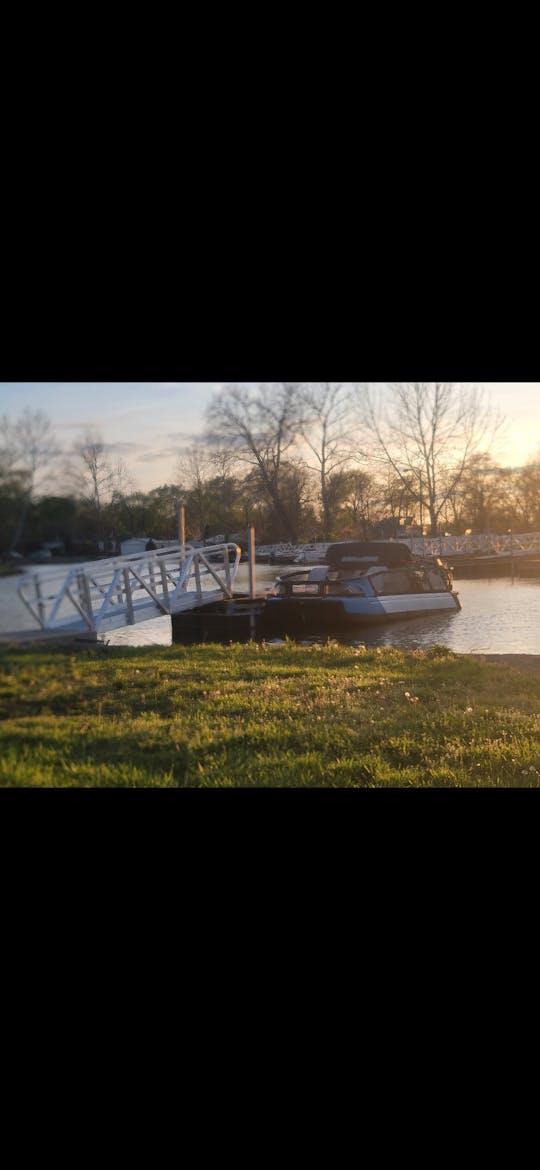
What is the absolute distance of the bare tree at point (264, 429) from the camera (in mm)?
3600

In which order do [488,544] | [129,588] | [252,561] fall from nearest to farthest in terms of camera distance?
[129,588], [252,561], [488,544]

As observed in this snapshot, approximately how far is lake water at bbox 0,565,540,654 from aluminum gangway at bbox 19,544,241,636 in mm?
117

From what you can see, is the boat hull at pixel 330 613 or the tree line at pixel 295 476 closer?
the tree line at pixel 295 476

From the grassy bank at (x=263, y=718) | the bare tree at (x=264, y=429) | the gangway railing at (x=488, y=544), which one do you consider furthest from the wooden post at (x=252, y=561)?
the gangway railing at (x=488, y=544)

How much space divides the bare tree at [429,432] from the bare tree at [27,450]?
4.49 feet

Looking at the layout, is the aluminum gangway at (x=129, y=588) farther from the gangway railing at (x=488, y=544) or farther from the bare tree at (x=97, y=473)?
the gangway railing at (x=488, y=544)

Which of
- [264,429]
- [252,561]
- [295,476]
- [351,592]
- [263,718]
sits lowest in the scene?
[263,718]

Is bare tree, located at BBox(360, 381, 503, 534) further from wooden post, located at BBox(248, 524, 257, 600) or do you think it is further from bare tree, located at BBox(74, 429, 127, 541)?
bare tree, located at BBox(74, 429, 127, 541)

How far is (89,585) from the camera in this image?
3.54 meters

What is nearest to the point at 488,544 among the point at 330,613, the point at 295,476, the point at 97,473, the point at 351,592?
the point at 351,592

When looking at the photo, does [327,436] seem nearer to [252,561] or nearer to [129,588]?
[252,561]

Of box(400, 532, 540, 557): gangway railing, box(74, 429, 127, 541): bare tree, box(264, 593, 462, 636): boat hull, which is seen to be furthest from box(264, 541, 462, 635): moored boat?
box(74, 429, 127, 541): bare tree

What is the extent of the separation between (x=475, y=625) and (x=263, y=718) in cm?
104

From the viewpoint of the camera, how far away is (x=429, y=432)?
376cm
